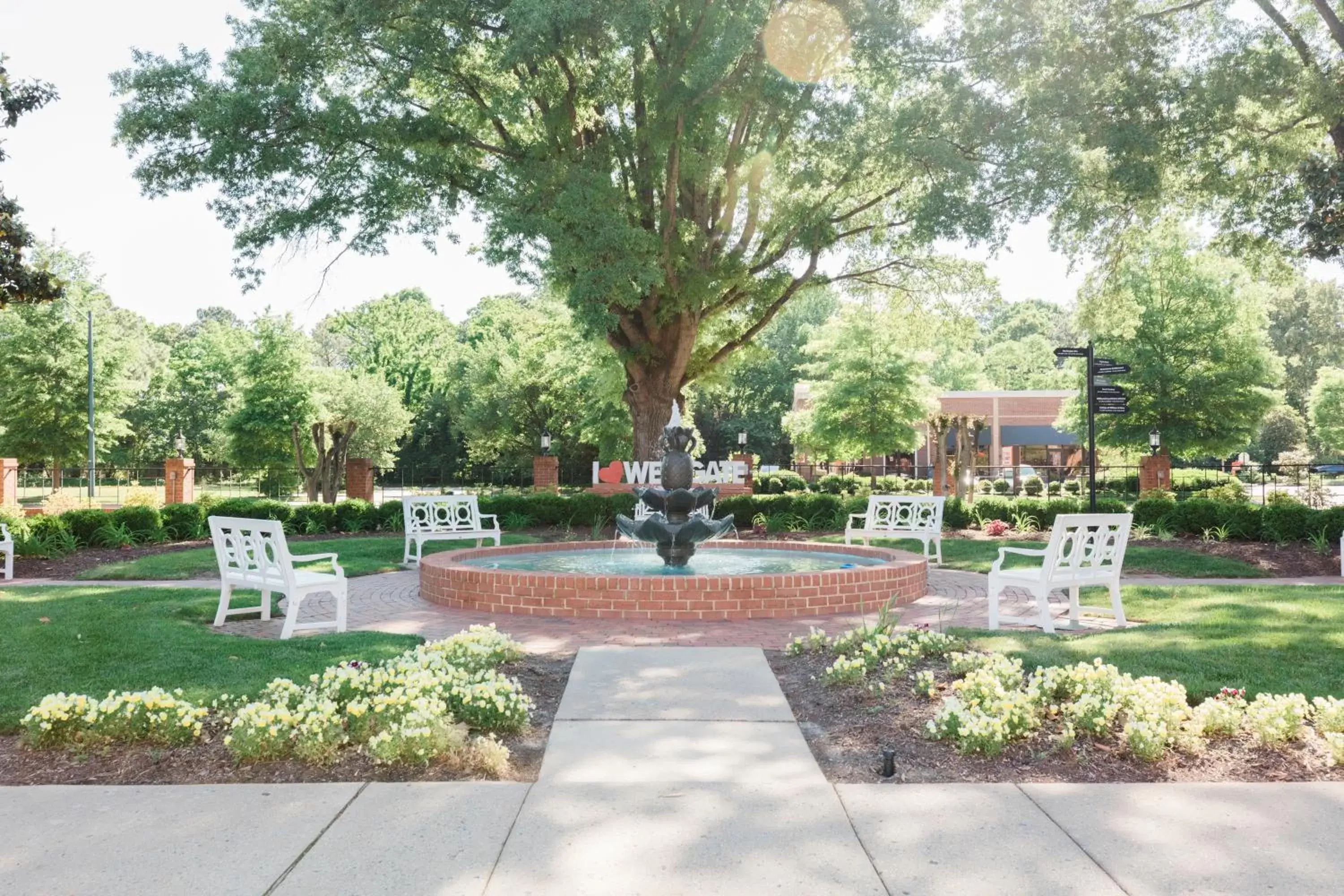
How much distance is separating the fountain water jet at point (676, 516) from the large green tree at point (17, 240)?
369 inches

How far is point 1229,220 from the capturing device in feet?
60.5

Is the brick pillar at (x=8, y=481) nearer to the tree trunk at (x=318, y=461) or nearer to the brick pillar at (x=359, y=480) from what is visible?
the brick pillar at (x=359, y=480)

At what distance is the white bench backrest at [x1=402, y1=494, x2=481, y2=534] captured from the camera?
527 inches

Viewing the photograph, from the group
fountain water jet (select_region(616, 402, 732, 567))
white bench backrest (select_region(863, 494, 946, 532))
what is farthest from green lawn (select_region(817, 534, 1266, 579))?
fountain water jet (select_region(616, 402, 732, 567))

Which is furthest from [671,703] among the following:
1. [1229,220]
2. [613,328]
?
[1229,220]

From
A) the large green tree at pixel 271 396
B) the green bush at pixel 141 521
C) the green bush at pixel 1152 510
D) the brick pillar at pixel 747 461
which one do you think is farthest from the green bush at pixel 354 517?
the large green tree at pixel 271 396

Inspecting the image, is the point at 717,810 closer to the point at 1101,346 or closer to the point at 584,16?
the point at 584,16

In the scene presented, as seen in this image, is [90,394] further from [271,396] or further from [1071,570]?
[1071,570]

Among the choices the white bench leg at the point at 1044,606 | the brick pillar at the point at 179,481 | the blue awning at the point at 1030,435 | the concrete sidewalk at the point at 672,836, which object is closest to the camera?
the concrete sidewalk at the point at 672,836

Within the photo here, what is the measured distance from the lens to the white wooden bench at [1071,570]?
7.41 meters

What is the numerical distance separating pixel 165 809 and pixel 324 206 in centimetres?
1607

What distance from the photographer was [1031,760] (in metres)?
4.32

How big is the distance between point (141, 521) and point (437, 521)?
613 cm

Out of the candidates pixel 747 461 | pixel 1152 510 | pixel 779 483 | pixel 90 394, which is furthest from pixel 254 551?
pixel 779 483
